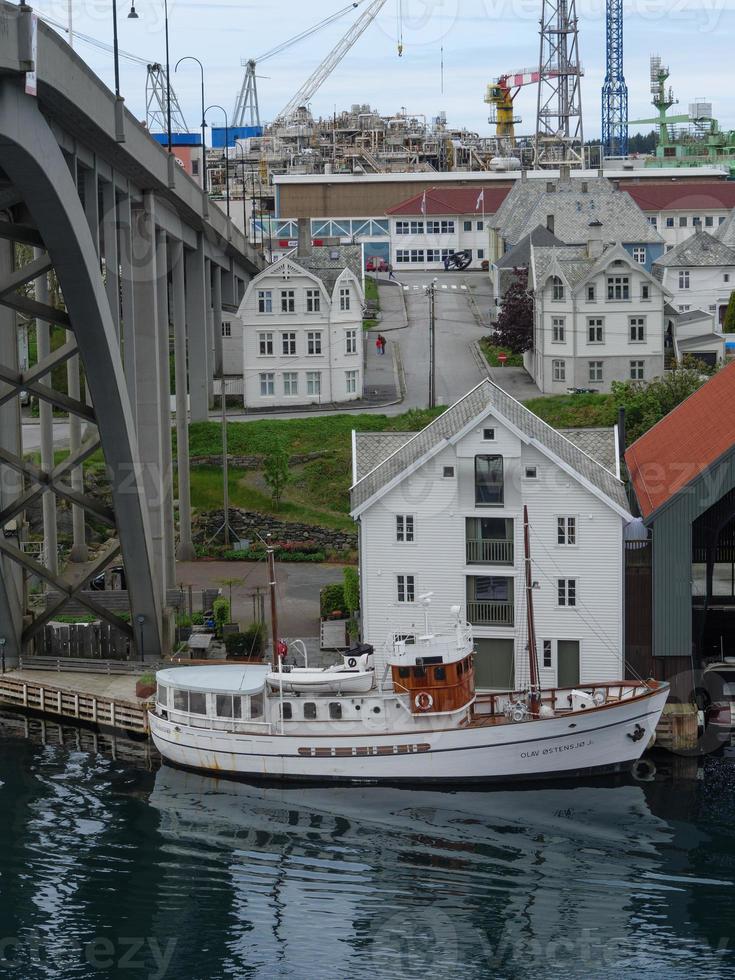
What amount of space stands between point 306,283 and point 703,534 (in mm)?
27827

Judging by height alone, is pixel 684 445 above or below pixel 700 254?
below

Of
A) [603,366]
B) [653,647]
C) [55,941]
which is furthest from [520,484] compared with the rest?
[603,366]

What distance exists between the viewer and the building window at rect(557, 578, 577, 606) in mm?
33969

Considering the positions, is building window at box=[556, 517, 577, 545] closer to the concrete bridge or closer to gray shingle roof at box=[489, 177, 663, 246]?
the concrete bridge

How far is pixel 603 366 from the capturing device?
6112 cm

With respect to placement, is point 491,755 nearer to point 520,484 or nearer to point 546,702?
point 546,702

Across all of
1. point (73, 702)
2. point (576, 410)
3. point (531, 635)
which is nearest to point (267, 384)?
point (576, 410)

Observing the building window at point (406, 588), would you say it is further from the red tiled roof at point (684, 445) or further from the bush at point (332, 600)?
the red tiled roof at point (684, 445)

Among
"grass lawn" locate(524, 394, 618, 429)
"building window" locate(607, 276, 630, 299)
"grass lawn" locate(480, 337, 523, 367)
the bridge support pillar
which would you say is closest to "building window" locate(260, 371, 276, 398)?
"grass lawn" locate(524, 394, 618, 429)

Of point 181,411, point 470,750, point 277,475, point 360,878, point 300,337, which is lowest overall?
point 360,878

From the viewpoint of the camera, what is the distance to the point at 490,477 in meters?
34.3

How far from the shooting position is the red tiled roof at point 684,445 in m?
34.5

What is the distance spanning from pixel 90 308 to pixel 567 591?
12567 millimetres

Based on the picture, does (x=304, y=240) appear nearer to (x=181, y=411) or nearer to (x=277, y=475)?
(x=277, y=475)
